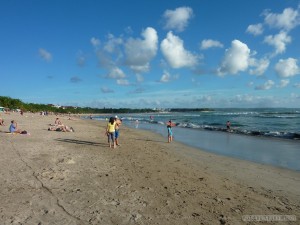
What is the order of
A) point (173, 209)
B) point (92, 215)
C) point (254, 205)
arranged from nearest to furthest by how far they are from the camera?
point (92, 215), point (173, 209), point (254, 205)

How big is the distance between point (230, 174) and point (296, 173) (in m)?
3.02

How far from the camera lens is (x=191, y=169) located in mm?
11430

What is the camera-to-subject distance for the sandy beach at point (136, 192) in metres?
6.10

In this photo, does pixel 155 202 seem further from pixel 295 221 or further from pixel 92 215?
pixel 295 221

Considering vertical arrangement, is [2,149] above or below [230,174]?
above

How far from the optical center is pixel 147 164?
38.8ft

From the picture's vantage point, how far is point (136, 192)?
25.2 ft

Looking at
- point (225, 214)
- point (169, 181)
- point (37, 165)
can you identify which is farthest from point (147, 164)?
point (225, 214)

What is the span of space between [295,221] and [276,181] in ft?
13.8

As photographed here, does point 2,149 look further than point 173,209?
Yes

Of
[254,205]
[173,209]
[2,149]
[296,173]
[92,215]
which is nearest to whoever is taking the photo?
[92,215]

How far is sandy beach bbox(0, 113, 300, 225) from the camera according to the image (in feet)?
20.0

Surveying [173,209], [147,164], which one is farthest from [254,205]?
[147,164]

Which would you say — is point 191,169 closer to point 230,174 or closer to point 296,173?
point 230,174
